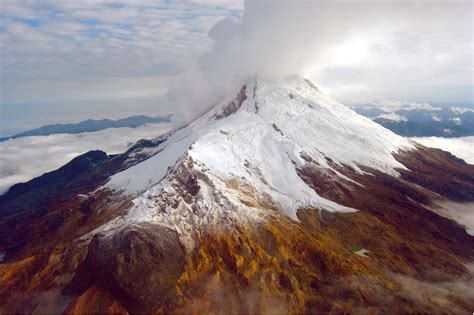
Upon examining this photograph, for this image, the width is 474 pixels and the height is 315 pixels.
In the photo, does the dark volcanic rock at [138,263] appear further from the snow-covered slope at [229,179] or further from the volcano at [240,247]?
the snow-covered slope at [229,179]

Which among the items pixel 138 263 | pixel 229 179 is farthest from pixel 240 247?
pixel 229 179

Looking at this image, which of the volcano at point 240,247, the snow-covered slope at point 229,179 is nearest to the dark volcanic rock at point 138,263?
the volcano at point 240,247

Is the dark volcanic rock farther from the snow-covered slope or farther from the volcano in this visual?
the snow-covered slope

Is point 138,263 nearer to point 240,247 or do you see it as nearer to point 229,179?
point 240,247

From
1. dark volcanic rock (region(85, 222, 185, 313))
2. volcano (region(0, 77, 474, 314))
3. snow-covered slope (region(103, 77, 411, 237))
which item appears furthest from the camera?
snow-covered slope (region(103, 77, 411, 237))

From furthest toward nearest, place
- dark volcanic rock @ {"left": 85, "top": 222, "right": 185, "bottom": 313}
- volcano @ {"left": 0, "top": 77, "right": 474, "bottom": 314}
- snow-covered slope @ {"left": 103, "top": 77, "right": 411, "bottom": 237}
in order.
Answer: snow-covered slope @ {"left": 103, "top": 77, "right": 411, "bottom": 237}
volcano @ {"left": 0, "top": 77, "right": 474, "bottom": 314}
dark volcanic rock @ {"left": 85, "top": 222, "right": 185, "bottom": 313}

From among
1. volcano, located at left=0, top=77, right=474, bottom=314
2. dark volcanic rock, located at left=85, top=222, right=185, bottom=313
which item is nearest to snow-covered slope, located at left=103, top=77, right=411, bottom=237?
volcano, located at left=0, top=77, right=474, bottom=314

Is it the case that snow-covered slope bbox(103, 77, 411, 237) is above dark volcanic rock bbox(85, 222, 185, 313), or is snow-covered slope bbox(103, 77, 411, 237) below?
above

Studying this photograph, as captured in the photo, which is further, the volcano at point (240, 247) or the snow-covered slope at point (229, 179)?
the snow-covered slope at point (229, 179)

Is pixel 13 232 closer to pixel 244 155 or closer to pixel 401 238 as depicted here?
pixel 244 155
